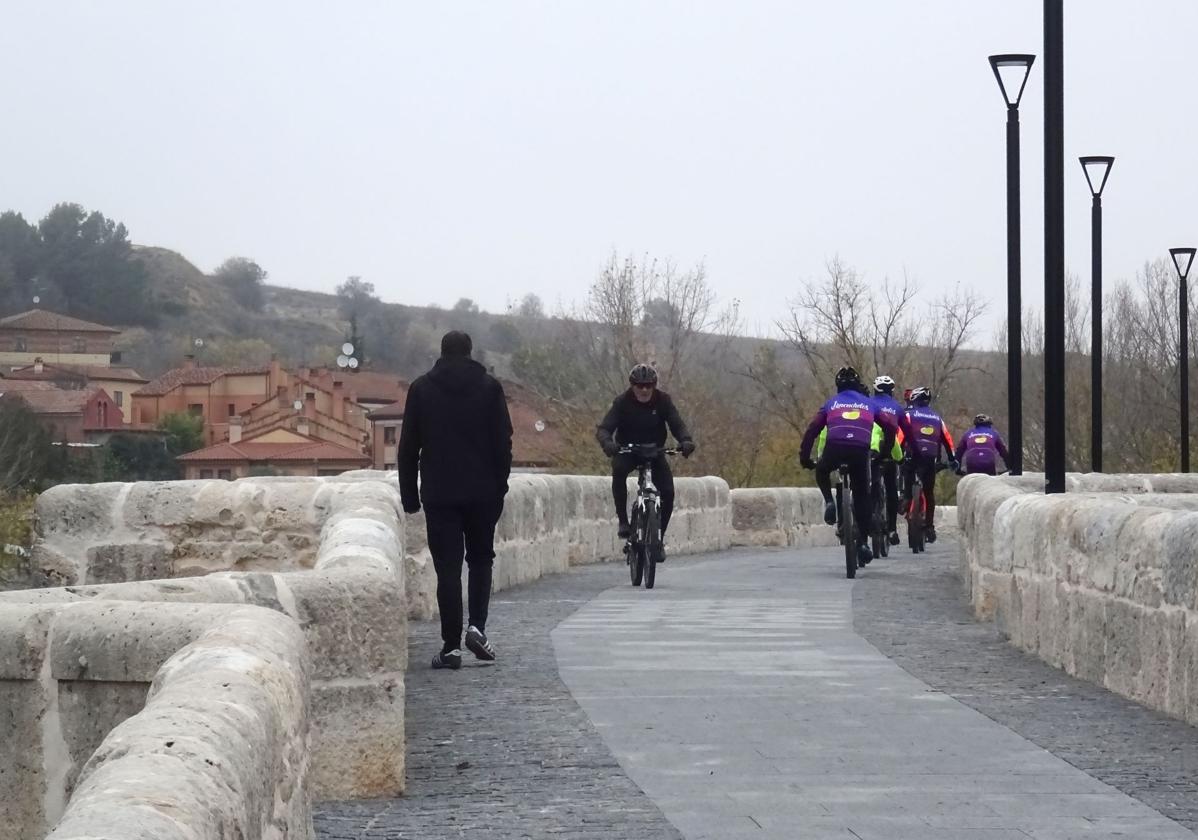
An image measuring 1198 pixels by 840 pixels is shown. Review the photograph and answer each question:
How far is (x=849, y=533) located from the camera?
1666 cm

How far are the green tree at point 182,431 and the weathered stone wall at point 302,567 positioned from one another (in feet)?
237

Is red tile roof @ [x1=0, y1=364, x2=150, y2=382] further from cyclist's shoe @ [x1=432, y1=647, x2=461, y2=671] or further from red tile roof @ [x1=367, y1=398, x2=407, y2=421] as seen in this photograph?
cyclist's shoe @ [x1=432, y1=647, x2=461, y2=671]

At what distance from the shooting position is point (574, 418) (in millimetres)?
45219

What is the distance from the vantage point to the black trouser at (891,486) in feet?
60.3

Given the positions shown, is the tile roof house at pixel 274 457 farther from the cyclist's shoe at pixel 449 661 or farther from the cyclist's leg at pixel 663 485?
the cyclist's shoe at pixel 449 661

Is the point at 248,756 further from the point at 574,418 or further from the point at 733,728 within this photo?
the point at 574,418

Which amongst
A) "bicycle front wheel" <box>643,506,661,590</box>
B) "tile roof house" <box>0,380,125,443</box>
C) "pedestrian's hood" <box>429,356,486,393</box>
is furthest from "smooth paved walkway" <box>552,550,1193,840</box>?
"tile roof house" <box>0,380,125,443</box>

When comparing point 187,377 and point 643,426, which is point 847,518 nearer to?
point 643,426

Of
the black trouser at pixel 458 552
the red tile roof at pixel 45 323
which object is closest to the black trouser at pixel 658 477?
the black trouser at pixel 458 552

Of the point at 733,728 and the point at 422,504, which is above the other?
the point at 422,504

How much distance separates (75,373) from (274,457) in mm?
21943

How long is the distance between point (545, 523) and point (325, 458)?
71345 mm

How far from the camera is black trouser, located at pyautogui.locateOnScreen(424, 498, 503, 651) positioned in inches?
372

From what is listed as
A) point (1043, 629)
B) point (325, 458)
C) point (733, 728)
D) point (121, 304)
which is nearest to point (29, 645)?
point (733, 728)
